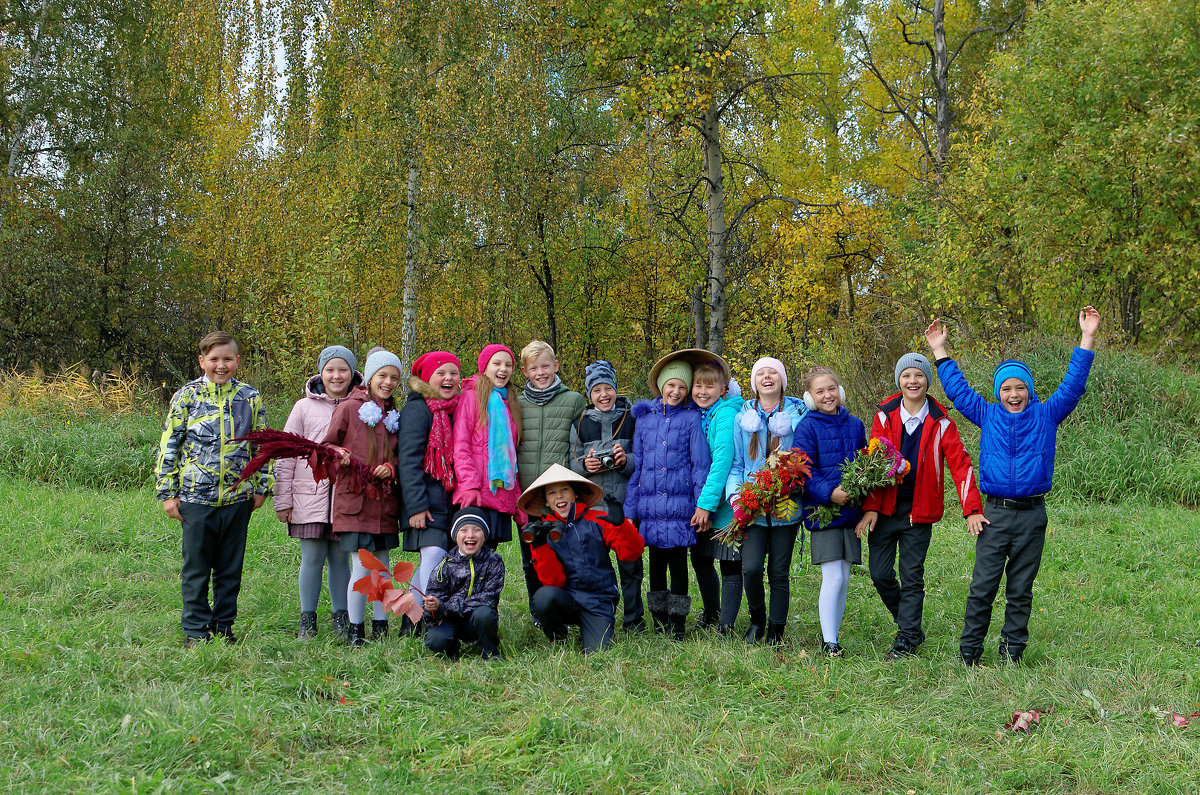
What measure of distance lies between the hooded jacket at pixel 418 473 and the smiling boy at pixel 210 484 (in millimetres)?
844

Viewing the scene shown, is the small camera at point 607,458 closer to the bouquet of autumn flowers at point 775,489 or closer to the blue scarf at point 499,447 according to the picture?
the blue scarf at point 499,447

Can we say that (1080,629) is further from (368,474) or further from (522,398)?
(368,474)

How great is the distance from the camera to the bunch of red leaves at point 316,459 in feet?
17.4

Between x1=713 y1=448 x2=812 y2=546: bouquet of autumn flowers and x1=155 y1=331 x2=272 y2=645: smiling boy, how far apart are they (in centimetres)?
296

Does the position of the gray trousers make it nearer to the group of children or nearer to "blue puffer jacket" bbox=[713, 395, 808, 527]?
the group of children

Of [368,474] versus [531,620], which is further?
[531,620]

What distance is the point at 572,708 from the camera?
168 inches

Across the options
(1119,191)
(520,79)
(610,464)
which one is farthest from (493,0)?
(610,464)

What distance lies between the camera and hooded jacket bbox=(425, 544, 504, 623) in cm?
521

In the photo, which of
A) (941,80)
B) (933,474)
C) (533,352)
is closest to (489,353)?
(533,352)

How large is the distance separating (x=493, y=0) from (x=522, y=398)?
33.7ft

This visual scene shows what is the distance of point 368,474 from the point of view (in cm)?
558

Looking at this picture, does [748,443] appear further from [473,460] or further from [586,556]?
[473,460]

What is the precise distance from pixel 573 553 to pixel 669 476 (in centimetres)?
82
